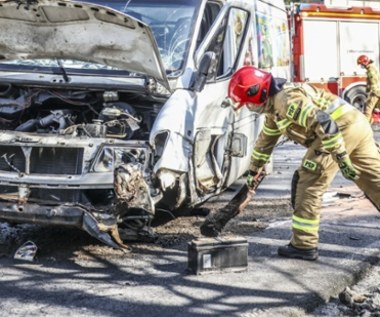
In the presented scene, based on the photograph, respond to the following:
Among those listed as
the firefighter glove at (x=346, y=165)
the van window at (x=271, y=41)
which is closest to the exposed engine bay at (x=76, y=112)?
the firefighter glove at (x=346, y=165)

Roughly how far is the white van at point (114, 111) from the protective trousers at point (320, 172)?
0.90 metres

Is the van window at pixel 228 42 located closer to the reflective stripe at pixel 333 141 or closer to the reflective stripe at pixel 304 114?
the reflective stripe at pixel 304 114

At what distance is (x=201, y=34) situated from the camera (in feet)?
21.0

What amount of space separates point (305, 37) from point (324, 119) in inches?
501

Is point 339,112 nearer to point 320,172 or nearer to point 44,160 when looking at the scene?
point 320,172

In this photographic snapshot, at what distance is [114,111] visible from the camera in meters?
5.74

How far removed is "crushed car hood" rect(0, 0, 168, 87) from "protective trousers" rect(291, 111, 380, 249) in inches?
52.6

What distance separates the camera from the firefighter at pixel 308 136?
5.26 meters

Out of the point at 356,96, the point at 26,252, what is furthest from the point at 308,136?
the point at 356,96

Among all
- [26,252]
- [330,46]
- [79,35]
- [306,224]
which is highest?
[330,46]

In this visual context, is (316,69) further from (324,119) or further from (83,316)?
(83,316)

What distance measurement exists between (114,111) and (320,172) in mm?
1725

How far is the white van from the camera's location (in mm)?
5211

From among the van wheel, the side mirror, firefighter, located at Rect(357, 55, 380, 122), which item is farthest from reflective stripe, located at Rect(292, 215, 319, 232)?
the van wheel
